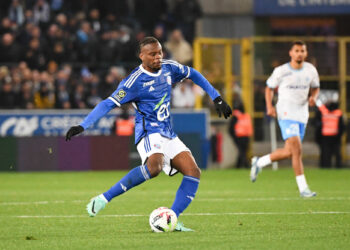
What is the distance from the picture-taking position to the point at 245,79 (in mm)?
22250

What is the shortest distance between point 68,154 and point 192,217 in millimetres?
10664

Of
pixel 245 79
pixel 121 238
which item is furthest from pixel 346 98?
pixel 121 238

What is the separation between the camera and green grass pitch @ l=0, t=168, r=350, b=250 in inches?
294

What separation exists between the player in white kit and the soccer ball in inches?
166

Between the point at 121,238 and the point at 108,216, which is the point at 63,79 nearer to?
the point at 108,216

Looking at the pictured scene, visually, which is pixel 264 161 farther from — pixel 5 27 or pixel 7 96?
pixel 5 27

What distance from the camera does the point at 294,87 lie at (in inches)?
491

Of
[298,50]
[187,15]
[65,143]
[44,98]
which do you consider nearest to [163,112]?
[298,50]

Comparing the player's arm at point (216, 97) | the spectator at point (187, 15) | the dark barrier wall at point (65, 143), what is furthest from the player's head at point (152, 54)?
the spectator at point (187, 15)

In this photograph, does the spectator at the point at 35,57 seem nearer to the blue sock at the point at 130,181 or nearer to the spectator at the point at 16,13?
the spectator at the point at 16,13

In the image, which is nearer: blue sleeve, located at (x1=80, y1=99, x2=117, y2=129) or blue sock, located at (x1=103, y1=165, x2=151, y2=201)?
blue sleeve, located at (x1=80, y1=99, x2=117, y2=129)

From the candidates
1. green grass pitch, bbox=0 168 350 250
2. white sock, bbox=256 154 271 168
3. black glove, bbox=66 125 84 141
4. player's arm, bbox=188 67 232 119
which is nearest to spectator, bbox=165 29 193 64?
green grass pitch, bbox=0 168 350 250

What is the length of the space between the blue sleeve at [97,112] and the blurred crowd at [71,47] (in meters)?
12.7

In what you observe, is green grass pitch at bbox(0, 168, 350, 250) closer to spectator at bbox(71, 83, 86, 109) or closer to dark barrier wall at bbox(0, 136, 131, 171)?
dark barrier wall at bbox(0, 136, 131, 171)
